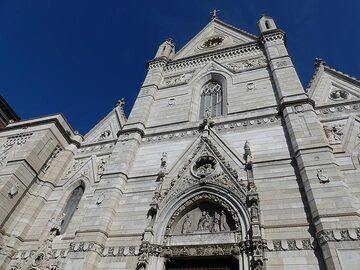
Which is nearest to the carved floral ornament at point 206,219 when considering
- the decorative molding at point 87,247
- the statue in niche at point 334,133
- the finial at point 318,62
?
the decorative molding at point 87,247

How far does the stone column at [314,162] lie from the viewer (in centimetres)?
780

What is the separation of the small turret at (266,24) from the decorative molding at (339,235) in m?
13.7

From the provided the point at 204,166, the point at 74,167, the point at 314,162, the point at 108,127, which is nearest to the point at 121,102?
the point at 108,127

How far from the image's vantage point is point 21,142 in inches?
614

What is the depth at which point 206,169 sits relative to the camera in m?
11.3

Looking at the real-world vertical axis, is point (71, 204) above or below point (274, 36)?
below

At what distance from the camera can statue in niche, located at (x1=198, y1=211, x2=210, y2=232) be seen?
9.81 m

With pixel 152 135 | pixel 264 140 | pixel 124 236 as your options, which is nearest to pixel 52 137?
pixel 152 135

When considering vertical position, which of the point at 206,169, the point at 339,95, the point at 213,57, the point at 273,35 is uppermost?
the point at 273,35

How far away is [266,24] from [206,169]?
12.5 m

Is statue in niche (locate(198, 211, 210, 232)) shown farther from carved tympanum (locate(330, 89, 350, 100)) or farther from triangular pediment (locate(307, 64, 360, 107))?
carved tympanum (locate(330, 89, 350, 100))

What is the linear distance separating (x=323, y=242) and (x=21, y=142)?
1534 cm

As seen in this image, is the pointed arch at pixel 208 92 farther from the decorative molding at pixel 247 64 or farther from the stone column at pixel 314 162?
the stone column at pixel 314 162

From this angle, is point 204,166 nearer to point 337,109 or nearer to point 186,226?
point 186,226
